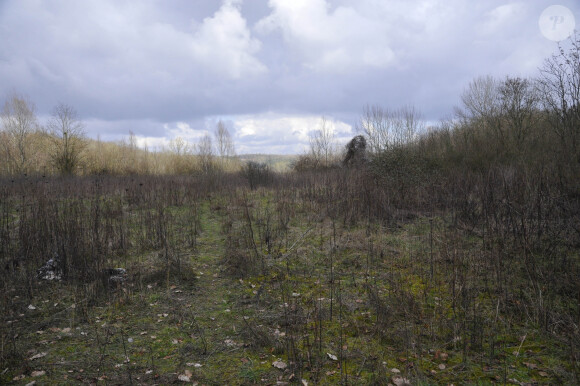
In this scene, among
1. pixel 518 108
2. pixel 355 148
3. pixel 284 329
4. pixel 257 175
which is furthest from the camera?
pixel 355 148

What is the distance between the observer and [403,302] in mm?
3869

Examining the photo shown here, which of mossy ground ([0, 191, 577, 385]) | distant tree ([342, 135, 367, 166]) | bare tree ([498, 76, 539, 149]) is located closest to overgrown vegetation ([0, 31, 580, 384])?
mossy ground ([0, 191, 577, 385])

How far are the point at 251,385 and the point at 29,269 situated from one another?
4.01 metres

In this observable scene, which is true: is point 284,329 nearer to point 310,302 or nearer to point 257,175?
point 310,302

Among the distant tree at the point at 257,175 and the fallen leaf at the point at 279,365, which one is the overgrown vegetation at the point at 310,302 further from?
the distant tree at the point at 257,175

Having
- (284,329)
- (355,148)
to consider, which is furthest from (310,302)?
(355,148)

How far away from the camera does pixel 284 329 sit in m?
3.73

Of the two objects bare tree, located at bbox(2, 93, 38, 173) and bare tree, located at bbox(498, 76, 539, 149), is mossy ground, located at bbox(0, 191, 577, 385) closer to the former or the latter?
bare tree, located at bbox(498, 76, 539, 149)

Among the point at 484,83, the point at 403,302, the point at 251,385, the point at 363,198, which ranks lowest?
the point at 251,385

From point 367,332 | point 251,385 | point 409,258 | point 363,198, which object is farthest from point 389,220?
point 251,385

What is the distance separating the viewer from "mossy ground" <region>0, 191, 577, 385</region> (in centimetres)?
293

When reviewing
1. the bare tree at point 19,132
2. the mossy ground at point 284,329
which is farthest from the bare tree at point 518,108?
the bare tree at point 19,132

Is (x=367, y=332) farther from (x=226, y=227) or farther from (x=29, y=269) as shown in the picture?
(x=226, y=227)

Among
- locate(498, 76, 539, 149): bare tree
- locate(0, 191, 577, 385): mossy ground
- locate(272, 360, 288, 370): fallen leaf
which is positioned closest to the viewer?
locate(0, 191, 577, 385): mossy ground
